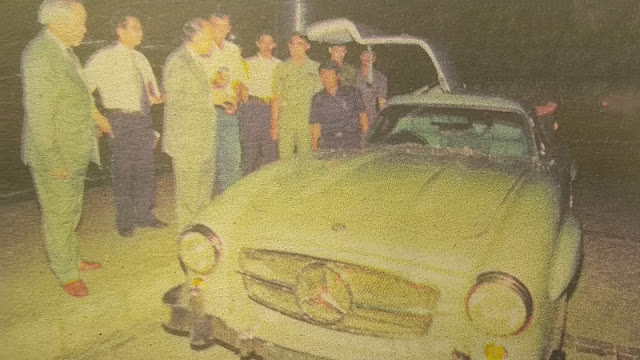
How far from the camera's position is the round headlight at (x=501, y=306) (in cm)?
236

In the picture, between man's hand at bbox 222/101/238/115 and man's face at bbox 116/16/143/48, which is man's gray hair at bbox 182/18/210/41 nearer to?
man's face at bbox 116/16/143/48

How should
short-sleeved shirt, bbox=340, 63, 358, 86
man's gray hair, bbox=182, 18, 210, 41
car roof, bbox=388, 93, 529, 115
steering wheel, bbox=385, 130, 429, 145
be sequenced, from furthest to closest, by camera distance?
short-sleeved shirt, bbox=340, 63, 358, 86 → man's gray hair, bbox=182, 18, 210, 41 → steering wheel, bbox=385, 130, 429, 145 → car roof, bbox=388, 93, 529, 115

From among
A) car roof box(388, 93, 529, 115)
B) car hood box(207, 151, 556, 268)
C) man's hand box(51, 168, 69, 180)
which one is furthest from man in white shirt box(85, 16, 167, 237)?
car roof box(388, 93, 529, 115)

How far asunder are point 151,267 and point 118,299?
1.63ft

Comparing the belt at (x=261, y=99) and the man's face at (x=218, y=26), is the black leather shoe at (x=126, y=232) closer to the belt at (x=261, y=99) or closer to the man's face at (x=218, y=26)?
the man's face at (x=218, y=26)

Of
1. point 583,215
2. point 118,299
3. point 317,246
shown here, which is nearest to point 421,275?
point 317,246

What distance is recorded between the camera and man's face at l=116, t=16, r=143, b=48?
4559 millimetres

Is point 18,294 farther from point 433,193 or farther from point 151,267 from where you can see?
point 433,193

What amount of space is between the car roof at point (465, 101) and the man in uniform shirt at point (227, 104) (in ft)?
5.41

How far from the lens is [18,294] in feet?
11.8

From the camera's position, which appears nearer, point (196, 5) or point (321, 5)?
point (196, 5)

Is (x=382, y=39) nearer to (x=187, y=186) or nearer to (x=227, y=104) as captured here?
(x=227, y=104)

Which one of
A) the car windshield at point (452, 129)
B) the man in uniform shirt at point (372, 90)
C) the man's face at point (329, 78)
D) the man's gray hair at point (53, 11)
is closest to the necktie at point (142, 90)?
the man's gray hair at point (53, 11)

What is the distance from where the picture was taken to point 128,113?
4707 mm
